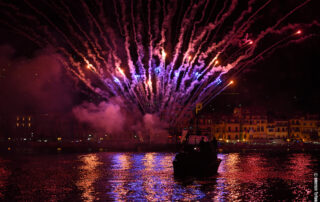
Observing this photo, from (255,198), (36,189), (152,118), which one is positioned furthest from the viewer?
(152,118)

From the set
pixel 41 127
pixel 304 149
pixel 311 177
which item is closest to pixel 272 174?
pixel 311 177

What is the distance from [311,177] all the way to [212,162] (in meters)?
6.82

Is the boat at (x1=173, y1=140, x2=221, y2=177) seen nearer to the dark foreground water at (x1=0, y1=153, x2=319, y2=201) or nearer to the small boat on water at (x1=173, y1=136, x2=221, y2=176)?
the small boat on water at (x1=173, y1=136, x2=221, y2=176)

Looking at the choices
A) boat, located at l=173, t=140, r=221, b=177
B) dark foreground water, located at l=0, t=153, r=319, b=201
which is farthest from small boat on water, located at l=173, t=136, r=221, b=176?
dark foreground water, located at l=0, t=153, r=319, b=201

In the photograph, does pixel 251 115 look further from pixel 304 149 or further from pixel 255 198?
pixel 255 198

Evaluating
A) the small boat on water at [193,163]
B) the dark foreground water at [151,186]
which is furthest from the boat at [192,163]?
the dark foreground water at [151,186]

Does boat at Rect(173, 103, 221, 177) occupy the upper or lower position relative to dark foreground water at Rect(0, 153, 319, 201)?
upper

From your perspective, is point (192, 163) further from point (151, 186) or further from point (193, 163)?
point (151, 186)

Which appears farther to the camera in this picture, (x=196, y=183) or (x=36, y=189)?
(x=196, y=183)

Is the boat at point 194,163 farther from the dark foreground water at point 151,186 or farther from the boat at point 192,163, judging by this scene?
the dark foreground water at point 151,186

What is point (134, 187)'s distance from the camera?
2386 cm

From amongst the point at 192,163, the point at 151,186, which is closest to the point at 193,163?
the point at 192,163

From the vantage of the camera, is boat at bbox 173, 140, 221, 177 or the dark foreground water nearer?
the dark foreground water

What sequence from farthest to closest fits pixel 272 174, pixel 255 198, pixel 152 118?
pixel 152 118
pixel 272 174
pixel 255 198
